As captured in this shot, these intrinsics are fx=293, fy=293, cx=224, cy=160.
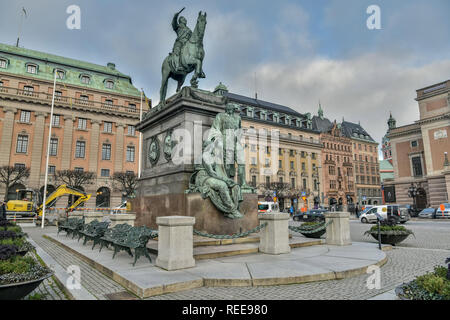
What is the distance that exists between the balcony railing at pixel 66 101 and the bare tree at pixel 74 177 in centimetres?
1215

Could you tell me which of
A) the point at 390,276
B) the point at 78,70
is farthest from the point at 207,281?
the point at 78,70

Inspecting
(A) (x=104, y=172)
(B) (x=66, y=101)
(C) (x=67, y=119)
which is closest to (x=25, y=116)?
(C) (x=67, y=119)

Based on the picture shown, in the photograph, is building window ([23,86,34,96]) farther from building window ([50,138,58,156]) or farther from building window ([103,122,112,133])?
building window ([103,122,112,133])

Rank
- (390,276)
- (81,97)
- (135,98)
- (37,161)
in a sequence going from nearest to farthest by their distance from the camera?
(390,276), (37,161), (81,97), (135,98)

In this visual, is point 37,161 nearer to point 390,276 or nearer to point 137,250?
point 137,250

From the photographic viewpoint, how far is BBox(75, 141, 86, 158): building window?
49906 mm

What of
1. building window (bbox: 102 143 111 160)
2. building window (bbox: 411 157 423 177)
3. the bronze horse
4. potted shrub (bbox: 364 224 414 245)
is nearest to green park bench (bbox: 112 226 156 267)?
the bronze horse

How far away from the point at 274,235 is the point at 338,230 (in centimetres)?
372

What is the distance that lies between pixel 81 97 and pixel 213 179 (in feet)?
165

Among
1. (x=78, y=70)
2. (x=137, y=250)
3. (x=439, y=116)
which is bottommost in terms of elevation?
(x=137, y=250)

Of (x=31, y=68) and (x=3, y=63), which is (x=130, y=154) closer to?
(x=31, y=68)

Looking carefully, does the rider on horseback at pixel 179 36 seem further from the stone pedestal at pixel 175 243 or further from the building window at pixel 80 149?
the building window at pixel 80 149
